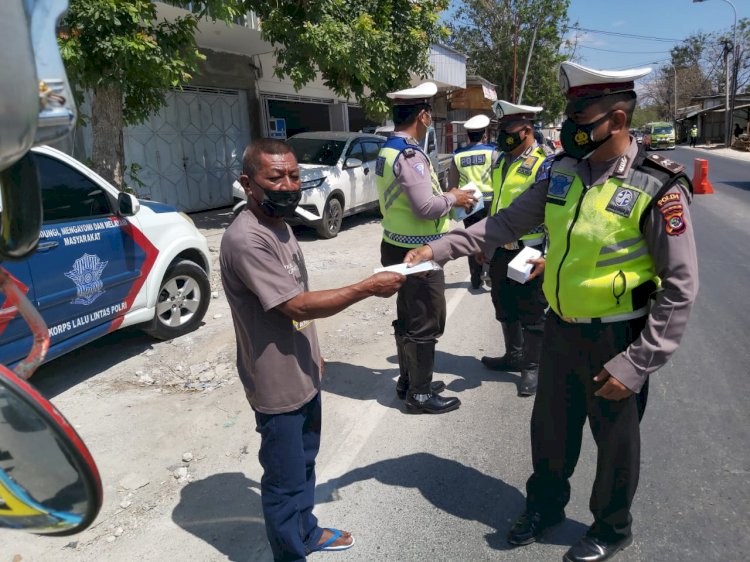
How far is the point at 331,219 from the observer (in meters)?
10.6

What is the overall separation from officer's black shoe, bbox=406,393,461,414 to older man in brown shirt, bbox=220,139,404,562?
1.63 m

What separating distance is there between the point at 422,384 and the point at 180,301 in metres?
2.68

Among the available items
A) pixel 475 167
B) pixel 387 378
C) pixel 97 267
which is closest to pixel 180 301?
pixel 97 267

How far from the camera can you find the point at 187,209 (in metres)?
12.8

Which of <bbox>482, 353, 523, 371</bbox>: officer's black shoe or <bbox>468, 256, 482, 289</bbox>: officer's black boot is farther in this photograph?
<bbox>468, 256, 482, 289</bbox>: officer's black boot

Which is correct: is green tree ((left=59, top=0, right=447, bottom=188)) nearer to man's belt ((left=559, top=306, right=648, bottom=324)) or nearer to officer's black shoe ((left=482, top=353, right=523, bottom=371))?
officer's black shoe ((left=482, top=353, right=523, bottom=371))

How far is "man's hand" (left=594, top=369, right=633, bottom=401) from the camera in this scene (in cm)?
221

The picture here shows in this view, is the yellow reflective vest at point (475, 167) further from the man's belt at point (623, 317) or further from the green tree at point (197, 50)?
the man's belt at point (623, 317)

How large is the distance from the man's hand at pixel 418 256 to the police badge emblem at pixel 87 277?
108 inches

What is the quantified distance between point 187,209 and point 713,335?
34.8 ft

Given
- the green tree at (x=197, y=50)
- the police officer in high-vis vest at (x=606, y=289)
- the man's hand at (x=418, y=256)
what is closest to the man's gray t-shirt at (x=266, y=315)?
the man's hand at (x=418, y=256)

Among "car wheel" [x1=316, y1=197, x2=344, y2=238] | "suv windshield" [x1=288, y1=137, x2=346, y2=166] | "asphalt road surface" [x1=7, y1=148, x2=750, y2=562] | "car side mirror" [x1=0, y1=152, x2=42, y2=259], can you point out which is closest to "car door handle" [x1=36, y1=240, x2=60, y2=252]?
"asphalt road surface" [x1=7, y1=148, x2=750, y2=562]

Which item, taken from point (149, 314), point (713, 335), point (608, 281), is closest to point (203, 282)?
point (149, 314)

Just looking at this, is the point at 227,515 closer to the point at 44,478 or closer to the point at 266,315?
the point at 266,315
